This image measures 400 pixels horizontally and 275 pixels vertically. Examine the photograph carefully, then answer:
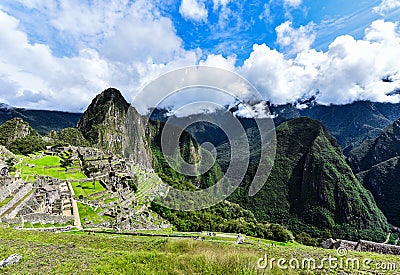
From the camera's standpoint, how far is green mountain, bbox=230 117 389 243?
368 ft

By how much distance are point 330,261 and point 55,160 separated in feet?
184

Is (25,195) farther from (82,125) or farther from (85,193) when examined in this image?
(82,125)

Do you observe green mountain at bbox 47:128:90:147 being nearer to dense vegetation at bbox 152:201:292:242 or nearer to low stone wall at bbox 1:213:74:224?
dense vegetation at bbox 152:201:292:242

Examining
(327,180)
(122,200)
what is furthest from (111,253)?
(327,180)

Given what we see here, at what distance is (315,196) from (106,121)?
417 ft

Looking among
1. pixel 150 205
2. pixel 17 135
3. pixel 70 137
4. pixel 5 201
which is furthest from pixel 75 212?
pixel 70 137

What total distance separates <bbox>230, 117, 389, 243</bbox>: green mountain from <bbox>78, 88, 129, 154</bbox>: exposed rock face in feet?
248

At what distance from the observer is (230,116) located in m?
13.8

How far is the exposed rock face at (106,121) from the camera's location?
136 metres

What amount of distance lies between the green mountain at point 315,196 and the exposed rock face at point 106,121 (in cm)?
7569

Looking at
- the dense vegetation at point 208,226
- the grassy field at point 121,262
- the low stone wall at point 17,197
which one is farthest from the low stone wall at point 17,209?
the dense vegetation at point 208,226

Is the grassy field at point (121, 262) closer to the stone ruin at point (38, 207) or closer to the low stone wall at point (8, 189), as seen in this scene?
the stone ruin at point (38, 207)

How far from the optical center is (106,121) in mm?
148625

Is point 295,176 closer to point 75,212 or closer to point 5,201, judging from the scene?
point 75,212
